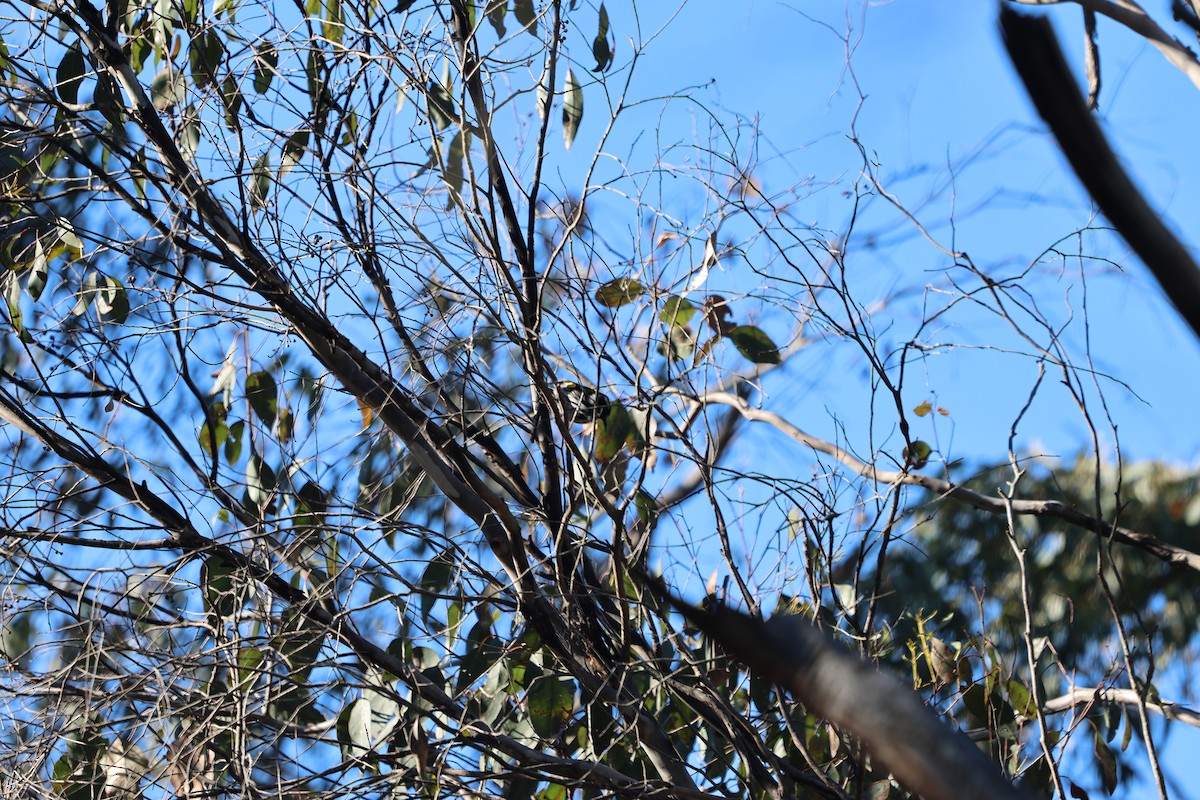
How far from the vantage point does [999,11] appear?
54 centimetres

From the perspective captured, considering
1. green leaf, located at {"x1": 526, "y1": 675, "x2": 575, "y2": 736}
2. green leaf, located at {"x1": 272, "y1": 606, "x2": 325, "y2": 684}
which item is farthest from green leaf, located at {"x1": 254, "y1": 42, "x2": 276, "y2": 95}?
green leaf, located at {"x1": 526, "y1": 675, "x2": 575, "y2": 736}

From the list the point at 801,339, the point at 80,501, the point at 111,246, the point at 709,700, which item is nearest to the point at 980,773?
the point at 709,700

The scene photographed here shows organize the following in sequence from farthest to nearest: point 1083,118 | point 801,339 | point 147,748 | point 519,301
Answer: point 801,339 < point 147,748 < point 519,301 < point 1083,118

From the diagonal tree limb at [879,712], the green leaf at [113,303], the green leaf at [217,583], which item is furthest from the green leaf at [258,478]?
the diagonal tree limb at [879,712]

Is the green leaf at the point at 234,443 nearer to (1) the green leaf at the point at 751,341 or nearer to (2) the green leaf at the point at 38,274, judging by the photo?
(2) the green leaf at the point at 38,274

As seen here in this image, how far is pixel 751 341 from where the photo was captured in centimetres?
241

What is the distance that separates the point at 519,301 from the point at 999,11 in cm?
155

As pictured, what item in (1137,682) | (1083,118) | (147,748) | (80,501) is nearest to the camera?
(1083,118)

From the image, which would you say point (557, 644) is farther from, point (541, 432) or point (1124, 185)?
point (1124, 185)

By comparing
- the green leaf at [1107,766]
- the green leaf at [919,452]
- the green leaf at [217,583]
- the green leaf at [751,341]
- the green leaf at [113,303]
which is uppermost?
the green leaf at [113,303]

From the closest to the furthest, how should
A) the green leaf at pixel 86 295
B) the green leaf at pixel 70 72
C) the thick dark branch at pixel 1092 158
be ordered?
the thick dark branch at pixel 1092 158, the green leaf at pixel 86 295, the green leaf at pixel 70 72

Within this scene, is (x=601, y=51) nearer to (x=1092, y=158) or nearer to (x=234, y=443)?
(x=234, y=443)

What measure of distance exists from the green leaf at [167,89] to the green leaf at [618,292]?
86 centimetres

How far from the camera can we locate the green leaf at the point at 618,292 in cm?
230
